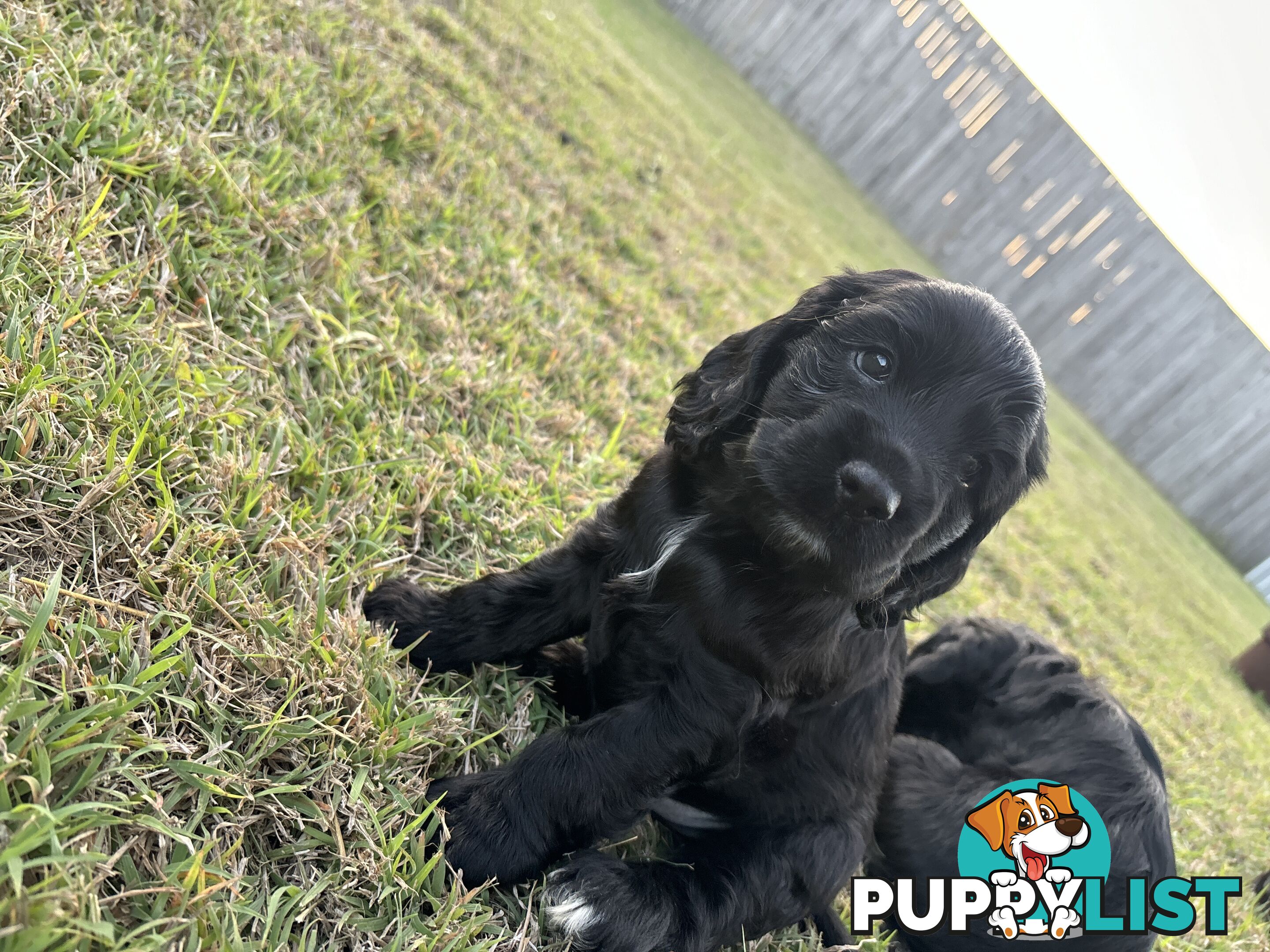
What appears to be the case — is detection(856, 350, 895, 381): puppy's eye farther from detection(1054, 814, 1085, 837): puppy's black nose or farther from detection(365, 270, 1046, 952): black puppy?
detection(1054, 814, 1085, 837): puppy's black nose

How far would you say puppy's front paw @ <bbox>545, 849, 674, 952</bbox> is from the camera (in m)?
1.70

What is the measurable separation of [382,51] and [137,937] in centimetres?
457

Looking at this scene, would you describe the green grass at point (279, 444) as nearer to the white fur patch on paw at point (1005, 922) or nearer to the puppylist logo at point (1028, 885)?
the puppylist logo at point (1028, 885)

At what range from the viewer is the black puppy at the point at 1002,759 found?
228 cm

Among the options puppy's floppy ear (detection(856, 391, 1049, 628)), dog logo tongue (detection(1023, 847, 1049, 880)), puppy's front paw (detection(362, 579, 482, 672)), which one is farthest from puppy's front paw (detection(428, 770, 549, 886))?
dog logo tongue (detection(1023, 847, 1049, 880))

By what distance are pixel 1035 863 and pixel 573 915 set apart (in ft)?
4.90

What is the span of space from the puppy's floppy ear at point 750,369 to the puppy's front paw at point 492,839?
3.11ft

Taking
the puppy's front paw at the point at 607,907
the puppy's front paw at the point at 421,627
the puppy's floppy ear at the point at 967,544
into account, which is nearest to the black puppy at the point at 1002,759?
the puppy's floppy ear at the point at 967,544

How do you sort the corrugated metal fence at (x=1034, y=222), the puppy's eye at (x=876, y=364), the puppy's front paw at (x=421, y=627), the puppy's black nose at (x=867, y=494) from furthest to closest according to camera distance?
the corrugated metal fence at (x=1034, y=222) → the puppy's front paw at (x=421, y=627) → the puppy's eye at (x=876, y=364) → the puppy's black nose at (x=867, y=494)

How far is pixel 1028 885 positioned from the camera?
89.6 inches

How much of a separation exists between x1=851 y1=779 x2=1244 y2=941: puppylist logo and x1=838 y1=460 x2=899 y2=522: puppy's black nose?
1.36 metres

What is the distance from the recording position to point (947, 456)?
1.80 metres

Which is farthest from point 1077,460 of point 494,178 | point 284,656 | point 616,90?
point 284,656

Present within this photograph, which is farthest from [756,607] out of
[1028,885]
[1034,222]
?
[1034,222]
